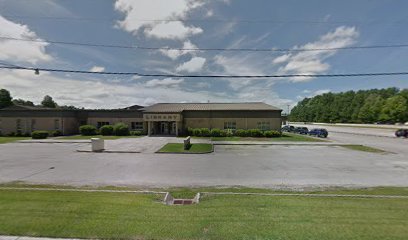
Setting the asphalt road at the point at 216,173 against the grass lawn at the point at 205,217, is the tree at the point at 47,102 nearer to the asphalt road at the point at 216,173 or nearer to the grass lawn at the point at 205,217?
the asphalt road at the point at 216,173

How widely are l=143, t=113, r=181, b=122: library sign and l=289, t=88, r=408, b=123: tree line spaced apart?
77.1 metres

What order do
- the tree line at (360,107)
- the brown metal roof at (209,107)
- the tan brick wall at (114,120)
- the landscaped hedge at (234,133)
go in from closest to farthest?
the landscaped hedge at (234,133)
the brown metal roof at (209,107)
the tan brick wall at (114,120)
the tree line at (360,107)

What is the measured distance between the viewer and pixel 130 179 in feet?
34.5

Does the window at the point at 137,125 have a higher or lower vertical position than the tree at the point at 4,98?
lower

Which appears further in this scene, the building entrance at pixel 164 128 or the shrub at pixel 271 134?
the building entrance at pixel 164 128

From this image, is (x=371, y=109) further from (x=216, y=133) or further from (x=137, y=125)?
(x=137, y=125)

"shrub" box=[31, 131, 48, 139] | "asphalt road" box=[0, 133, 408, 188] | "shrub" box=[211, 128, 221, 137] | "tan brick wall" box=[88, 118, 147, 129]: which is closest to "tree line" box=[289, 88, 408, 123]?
"shrub" box=[211, 128, 221, 137]

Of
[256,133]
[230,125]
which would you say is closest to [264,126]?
Result: [256,133]

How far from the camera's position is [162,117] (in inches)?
1411

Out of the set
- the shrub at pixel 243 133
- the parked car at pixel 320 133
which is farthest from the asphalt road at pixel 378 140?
the shrub at pixel 243 133

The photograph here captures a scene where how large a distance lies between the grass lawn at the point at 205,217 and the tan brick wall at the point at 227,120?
29.5 m

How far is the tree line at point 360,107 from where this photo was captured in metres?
73.8

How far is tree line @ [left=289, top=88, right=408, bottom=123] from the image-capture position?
73812 millimetres

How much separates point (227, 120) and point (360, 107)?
261 feet
